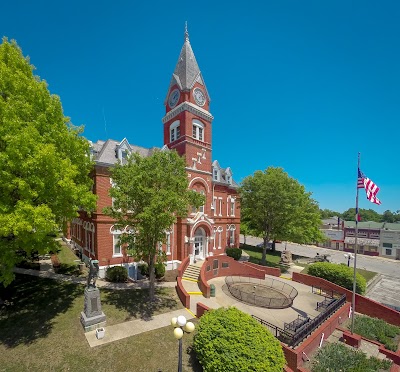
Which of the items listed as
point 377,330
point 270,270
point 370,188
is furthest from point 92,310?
point 270,270

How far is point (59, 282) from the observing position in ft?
58.3

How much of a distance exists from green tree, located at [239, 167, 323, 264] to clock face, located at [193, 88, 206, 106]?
12079mm

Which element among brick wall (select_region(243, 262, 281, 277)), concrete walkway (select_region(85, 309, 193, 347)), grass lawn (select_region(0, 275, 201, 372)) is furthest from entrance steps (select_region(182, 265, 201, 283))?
concrete walkway (select_region(85, 309, 193, 347))

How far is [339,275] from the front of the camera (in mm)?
22547

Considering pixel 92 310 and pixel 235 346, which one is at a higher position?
pixel 235 346

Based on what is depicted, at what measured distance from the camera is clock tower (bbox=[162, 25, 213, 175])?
25.7 m

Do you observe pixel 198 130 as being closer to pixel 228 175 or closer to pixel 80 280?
pixel 228 175

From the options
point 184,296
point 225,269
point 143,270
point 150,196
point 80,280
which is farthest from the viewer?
point 225,269

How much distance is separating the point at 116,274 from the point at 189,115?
1853cm

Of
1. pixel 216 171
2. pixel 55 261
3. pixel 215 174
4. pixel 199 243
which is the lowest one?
pixel 55 261

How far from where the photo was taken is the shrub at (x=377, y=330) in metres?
14.7

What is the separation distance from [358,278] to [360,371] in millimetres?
13226

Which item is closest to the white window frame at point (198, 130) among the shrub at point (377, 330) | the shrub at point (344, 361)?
the shrub at point (344, 361)

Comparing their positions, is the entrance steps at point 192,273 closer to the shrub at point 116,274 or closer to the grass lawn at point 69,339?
the grass lawn at point 69,339
